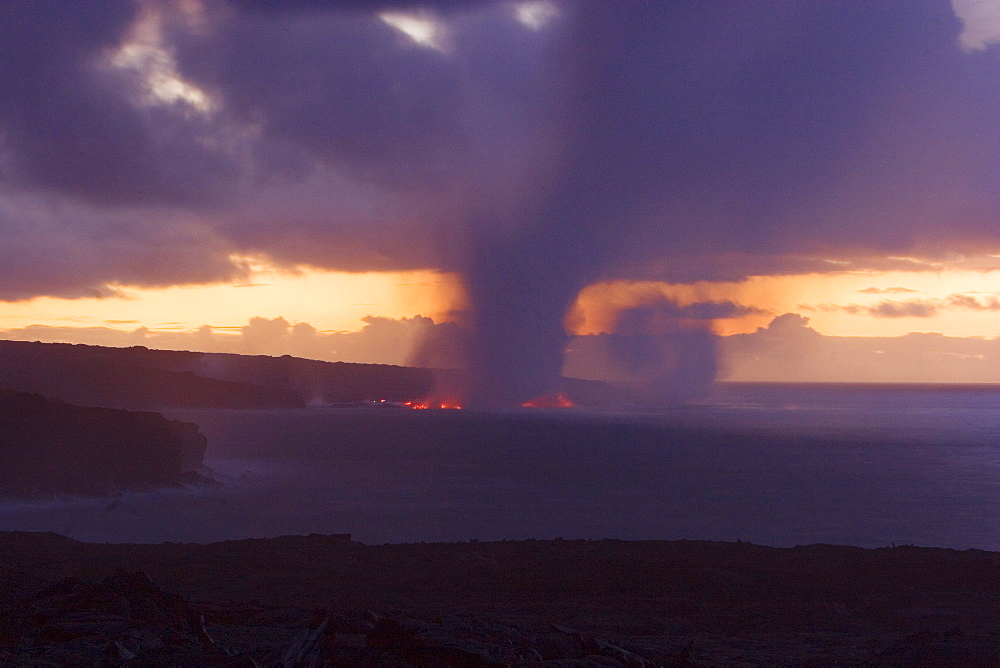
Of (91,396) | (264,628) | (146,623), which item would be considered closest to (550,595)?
(264,628)

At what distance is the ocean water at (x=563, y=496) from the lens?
42.2 metres

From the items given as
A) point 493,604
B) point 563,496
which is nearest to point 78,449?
point 563,496

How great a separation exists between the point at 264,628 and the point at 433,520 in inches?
1280

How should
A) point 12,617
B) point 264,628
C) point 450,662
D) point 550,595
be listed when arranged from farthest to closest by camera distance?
1. point 550,595
2. point 264,628
3. point 12,617
4. point 450,662

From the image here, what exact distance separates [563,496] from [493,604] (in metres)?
40.7

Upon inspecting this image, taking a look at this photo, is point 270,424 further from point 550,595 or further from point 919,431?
point 550,595

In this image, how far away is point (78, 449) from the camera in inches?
2019

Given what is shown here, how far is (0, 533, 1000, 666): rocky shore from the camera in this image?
415 inches

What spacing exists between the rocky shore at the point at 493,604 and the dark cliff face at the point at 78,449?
24.8 m

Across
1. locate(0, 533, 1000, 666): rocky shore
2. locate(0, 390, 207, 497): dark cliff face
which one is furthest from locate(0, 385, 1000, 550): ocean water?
locate(0, 533, 1000, 666): rocky shore

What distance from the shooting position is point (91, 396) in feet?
556

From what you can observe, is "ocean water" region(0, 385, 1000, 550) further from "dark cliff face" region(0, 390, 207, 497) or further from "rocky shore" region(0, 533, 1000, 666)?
"rocky shore" region(0, 533, 1000, 666)

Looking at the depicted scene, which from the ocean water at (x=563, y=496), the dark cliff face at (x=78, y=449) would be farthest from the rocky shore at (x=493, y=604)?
the dark cliff face at (x=78, y=449)

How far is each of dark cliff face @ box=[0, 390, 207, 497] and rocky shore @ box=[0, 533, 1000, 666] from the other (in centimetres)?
2484
